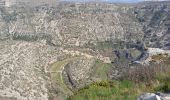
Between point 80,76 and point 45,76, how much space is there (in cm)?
829

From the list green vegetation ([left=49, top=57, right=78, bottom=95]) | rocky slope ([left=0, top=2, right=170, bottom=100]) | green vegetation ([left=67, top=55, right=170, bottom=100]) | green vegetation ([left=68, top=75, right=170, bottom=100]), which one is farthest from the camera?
green vegetation ([left=49, top=57, right=78, bottom=95])

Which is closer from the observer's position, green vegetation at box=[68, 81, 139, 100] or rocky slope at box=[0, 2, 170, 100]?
green vegetation at box=[68, 81, 139, 100]

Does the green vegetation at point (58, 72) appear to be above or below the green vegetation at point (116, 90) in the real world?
below

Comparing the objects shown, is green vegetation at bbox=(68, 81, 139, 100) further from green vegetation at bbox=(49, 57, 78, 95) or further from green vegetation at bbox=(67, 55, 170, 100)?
green vegetation at bbox=(49, 57, 78, 95)

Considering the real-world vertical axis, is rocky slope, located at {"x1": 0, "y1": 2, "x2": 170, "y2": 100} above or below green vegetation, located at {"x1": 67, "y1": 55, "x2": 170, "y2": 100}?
below

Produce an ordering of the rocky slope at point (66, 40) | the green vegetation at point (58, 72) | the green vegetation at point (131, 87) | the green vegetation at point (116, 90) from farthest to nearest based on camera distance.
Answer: the green vegetation at point (58, 72) → the rocky slope at point (66, 40) → the green vegetation at point (131, 87) → the green vegetation at point (116, 90)

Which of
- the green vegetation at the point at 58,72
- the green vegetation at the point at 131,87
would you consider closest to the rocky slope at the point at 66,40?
the green vegetation at the point at 58,72

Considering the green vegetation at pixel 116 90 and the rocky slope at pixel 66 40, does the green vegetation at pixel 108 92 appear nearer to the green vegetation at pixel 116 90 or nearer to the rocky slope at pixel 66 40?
the green vegetation at pixel 116 90

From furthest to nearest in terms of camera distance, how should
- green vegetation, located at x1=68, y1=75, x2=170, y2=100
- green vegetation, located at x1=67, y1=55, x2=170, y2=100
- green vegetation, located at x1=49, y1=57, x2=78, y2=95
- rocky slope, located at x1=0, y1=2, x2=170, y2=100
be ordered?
green vegetation, located at x1=49, y1=57, x2=78, y2=95 < rocky slope, located at x1=0, y1=2, x2=170, y2=100 < green vegetation, located at x1=67, y1=55, x2=170, y2=100 < green vegetation, located at x1=68, y1=75, x2=170, y2=100

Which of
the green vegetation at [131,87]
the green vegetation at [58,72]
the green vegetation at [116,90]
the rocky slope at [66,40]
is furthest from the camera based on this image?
the green vegetation at [58,72]

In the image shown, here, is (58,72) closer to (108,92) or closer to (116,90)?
(116,90)

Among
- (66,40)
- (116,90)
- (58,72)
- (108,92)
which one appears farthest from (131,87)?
(66,40)

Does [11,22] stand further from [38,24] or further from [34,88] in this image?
[34,88]

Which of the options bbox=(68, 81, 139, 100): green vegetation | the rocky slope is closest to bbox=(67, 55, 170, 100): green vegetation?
bbox=(68, 81, 139, 100): green vegetation
